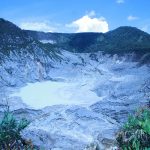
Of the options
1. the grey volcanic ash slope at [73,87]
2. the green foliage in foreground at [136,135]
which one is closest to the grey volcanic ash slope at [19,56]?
the grey volcanic ash slope at [73,87]

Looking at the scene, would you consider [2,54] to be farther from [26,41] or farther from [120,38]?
[120,38]

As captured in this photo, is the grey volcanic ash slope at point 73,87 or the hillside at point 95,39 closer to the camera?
the grey volcanic ash slope at point 73,87

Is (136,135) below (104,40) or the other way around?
below

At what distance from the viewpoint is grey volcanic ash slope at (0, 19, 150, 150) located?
102ft

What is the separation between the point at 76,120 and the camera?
113 feet

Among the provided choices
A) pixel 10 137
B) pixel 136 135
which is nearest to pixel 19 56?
pixel 136 135

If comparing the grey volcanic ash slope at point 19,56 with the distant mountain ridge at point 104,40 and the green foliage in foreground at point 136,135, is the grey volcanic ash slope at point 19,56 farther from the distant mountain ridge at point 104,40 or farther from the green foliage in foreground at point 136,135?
the green foliage in foreground at point 136,135

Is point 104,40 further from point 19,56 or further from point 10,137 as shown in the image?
point 10,137

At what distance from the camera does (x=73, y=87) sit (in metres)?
48.5

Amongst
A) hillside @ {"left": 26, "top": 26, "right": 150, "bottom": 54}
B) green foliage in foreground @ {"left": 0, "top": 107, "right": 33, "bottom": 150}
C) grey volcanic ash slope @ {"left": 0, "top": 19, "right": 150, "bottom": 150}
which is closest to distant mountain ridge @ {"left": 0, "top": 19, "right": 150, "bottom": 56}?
hillside @ {"left": 26, "top": 26, "right": 150, "bottom": 54}

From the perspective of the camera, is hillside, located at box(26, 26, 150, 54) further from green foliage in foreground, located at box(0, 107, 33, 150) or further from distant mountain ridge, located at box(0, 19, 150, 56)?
green foliage in foreground, located at box(0, 107, 33, 150)

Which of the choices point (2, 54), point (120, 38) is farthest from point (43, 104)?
point (120, 38)

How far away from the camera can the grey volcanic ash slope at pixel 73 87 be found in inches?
1228

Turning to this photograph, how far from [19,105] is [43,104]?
2.61 metres
